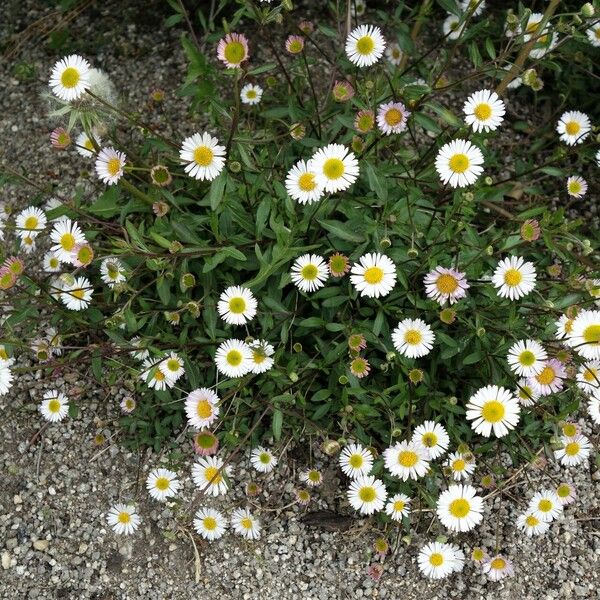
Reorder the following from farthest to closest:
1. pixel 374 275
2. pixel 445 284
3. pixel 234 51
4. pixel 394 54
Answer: pixel 394 54 < pixel 374 275 < pixel 445 284 < pixel 234 51

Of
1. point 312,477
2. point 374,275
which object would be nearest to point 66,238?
point 374,275

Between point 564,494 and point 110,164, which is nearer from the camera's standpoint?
point 110,164

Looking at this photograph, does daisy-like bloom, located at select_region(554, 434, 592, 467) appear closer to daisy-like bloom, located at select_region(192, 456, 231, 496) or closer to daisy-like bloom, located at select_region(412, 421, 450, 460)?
daisy-like bloom, located at select_region(412, 421, 450, 460)

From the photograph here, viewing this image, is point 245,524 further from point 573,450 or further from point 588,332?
point 588,332

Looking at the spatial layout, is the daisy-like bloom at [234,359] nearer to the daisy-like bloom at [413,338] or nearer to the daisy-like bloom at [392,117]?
the daisy-like bloom at [413,338]

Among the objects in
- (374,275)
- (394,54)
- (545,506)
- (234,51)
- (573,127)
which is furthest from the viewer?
(394,54)

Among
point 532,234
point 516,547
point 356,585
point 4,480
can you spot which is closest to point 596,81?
point 532,234

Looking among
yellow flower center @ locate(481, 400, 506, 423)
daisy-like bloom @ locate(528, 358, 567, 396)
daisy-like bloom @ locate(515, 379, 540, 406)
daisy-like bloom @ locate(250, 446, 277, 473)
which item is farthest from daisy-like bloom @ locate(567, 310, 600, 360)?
daisy-like bloom @ locate(250, 446, 277, 473)

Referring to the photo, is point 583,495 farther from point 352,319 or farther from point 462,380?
point 352,319
